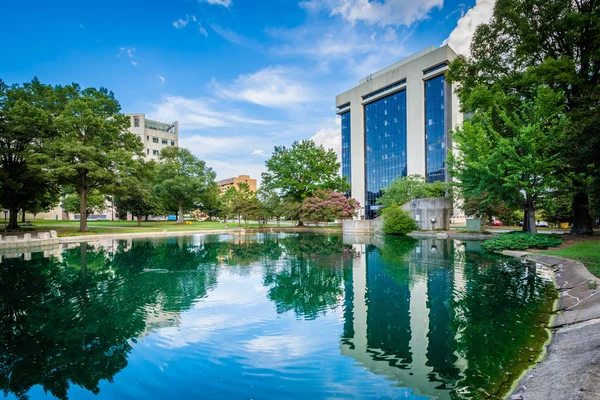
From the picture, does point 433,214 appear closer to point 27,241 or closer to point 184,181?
point 27,241

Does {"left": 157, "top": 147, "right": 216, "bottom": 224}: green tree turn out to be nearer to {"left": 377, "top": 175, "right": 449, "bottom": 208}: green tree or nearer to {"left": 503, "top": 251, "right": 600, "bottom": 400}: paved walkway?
{"left": 377, "top": 175, "right": 449, "bottom": 208}: green tree

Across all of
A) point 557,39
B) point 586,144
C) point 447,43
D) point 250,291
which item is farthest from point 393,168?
point 250,291

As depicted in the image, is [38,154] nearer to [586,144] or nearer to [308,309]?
[308,309]

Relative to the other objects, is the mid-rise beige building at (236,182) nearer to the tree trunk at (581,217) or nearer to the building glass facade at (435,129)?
the building glass facade at (435,129)

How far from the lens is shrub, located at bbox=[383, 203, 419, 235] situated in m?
33.2

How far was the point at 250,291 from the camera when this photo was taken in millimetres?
9836

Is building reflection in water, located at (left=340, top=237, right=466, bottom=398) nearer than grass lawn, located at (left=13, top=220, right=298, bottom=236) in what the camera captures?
Yes

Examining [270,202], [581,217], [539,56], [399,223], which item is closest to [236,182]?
[270,202]

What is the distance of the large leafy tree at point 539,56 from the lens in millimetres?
18031

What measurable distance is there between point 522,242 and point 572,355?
15323mm

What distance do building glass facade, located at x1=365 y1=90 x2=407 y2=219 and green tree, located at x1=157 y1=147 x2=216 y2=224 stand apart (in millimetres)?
34131

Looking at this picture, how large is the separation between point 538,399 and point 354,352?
271 cm

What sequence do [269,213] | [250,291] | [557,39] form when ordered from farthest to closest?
[269,213] < [557,39] < [250,291]

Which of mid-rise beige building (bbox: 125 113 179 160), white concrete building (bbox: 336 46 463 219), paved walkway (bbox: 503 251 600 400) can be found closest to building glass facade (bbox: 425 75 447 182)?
white concrete building (bbox: 336 46 463 219)
